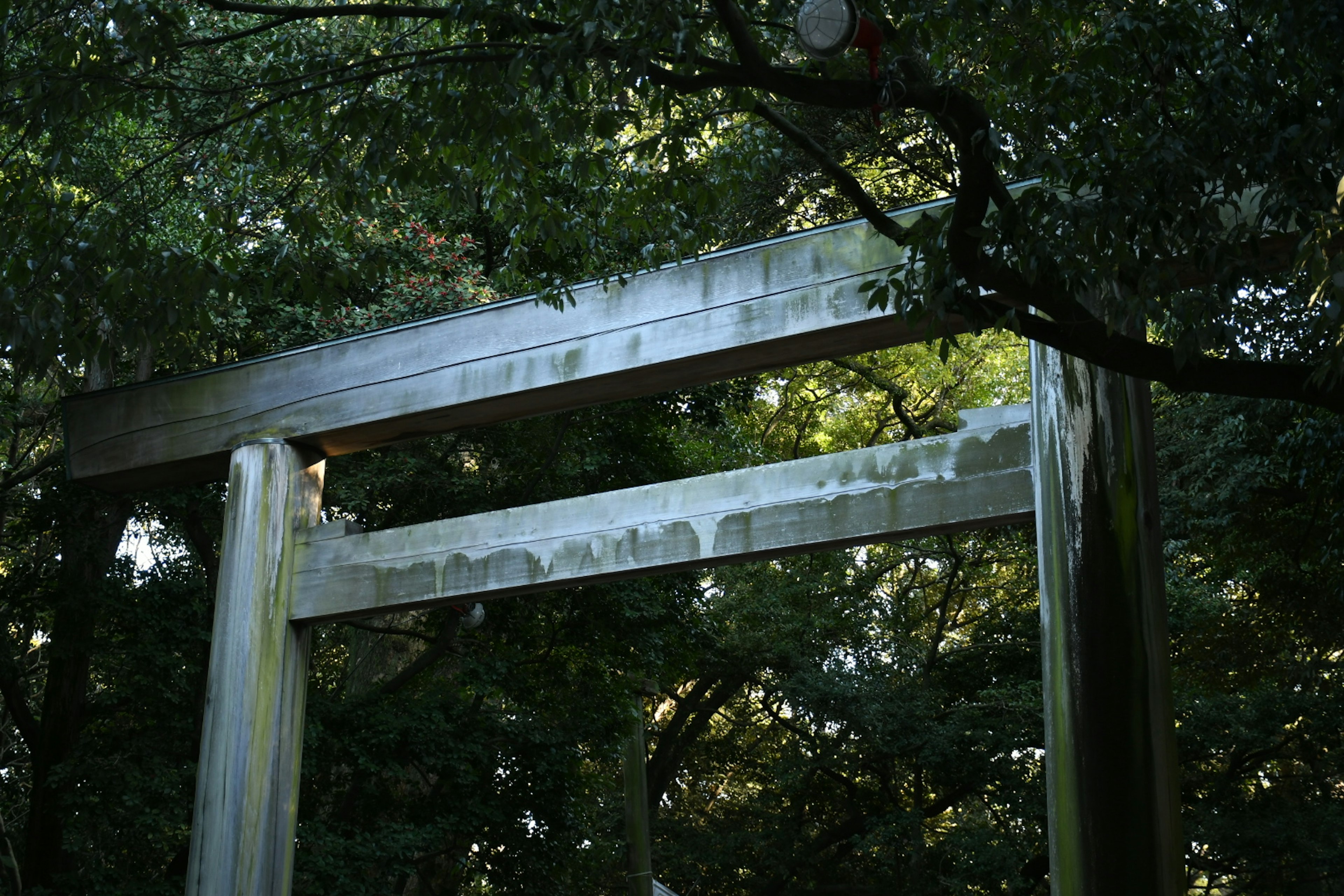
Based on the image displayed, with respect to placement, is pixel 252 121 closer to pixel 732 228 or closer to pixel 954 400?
pixel 732 228

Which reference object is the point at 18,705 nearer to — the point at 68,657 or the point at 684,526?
the point at 68,657

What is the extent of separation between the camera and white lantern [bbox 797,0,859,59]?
235cm

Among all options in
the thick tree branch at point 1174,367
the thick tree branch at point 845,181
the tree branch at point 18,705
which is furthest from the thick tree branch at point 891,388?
the thick tree branch at point 1174,367

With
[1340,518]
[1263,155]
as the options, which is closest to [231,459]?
[1263,155]

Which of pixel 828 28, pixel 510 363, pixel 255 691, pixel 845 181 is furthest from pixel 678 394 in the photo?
pixel 828 28

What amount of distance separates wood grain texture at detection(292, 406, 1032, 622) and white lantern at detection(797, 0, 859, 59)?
1.10 meters

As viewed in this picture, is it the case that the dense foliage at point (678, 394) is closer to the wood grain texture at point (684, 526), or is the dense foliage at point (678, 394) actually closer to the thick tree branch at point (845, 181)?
the thick tree branch at point (845, 181)

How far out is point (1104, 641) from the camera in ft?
9.30

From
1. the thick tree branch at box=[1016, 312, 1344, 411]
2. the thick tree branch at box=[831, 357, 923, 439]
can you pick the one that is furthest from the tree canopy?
the thick tree branch at box=[831, 357, 923, 439]

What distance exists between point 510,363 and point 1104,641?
1.87m

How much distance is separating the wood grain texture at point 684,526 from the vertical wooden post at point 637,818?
4670 millimetres

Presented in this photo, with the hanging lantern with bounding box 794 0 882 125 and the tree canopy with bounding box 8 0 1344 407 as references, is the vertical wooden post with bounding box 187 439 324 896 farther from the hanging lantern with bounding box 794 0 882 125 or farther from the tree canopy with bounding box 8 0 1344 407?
the hanging lantern with bounding box 794 0 882 125

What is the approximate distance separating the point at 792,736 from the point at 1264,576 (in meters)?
4.46

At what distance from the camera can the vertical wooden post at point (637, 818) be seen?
→ 8328 mm
